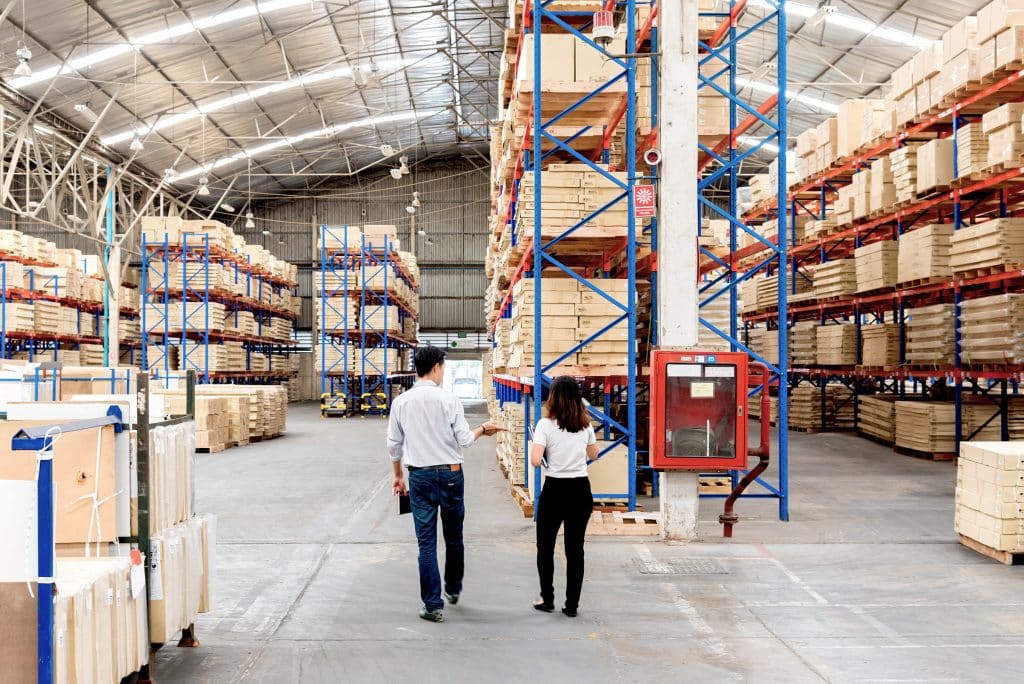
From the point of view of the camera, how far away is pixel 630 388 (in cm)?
858

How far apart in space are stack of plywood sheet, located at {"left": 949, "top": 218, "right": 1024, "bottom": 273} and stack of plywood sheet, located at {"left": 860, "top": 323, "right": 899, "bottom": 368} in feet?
10.2

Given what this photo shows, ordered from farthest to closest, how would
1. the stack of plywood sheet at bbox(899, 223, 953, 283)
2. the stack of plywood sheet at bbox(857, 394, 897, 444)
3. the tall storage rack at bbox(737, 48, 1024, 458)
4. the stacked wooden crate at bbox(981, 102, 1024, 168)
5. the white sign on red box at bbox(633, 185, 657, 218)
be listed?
the stack of plywood sheet at bbox(857, 394, 897, 444) < the stack of plywood sheet at bbox(899, 223, 953, 283) < the tall storage rack at bbox(737, 48, 1024, 458) < the stacked wooden crate at bbox(981, 102, 1024, 168) < the white sign on red box at bbox(633, 185, 657, 218)

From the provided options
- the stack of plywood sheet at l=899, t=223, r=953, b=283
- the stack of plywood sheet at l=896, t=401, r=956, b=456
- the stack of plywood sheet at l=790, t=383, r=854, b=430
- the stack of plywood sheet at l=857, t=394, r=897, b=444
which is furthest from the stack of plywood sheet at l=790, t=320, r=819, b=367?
the stack of plywood sheet at l=899, t=223, r=953, b=283

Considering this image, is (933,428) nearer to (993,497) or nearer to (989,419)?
(989,419)

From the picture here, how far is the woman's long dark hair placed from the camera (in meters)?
5.38

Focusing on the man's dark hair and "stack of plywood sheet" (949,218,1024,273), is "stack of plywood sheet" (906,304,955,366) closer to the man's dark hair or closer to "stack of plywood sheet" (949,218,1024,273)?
"stack of plywood sheet" (949,218,1024,273)

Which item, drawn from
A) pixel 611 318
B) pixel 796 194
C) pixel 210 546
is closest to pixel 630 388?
pixel 611 318

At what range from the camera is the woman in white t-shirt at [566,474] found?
210 inches

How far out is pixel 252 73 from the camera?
2231 centimetres

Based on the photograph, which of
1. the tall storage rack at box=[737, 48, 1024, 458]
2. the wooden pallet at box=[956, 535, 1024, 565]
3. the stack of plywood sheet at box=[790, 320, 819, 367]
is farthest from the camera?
the stack of plywood sheet at box=[790, 320, 819, 367]

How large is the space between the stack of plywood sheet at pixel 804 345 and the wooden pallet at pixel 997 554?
37.5ft

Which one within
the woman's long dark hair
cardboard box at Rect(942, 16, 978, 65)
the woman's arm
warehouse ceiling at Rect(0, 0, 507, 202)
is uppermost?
warehouse ceiling at Rect(0, 0, 507, 202)

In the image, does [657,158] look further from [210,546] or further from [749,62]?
[749,62]

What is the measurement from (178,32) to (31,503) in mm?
18355
